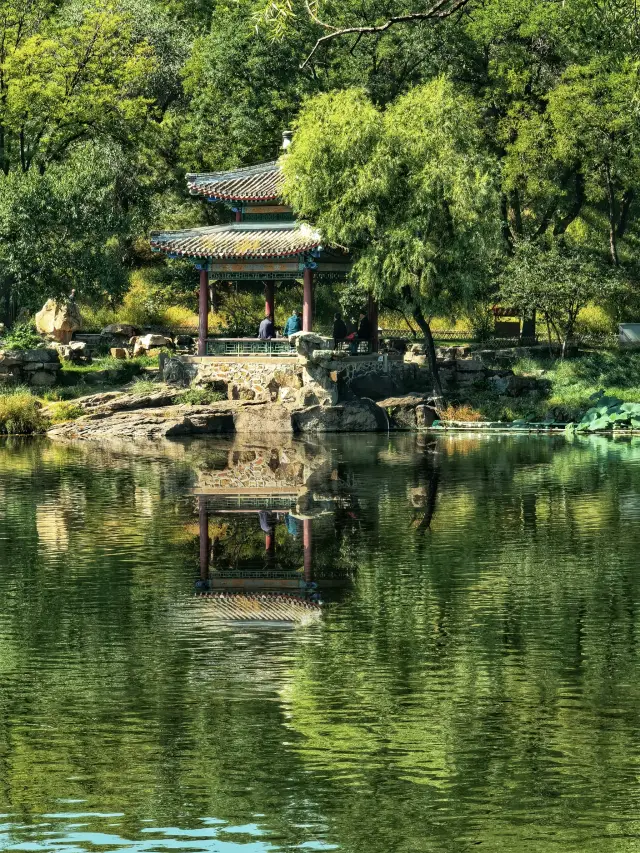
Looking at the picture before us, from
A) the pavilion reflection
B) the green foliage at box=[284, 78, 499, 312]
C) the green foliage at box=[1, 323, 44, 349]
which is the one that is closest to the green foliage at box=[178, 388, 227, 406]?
the green foliage at box=[1, 323, 44, 349]

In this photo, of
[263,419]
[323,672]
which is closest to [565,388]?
[263,419]

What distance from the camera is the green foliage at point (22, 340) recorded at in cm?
4475

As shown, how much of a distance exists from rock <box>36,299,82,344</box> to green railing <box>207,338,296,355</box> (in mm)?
6680

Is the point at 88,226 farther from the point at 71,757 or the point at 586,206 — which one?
the point at 71,757

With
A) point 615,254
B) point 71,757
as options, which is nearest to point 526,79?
point 615,254

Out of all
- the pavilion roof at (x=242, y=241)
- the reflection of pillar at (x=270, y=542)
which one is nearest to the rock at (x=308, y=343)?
the pavilion roof at (x=242, y=241)

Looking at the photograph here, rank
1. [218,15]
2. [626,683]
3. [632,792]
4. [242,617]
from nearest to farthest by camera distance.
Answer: [632,792] < [626,683] < [242,617] < [218,15]

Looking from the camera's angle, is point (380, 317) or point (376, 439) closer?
point (376, 439)

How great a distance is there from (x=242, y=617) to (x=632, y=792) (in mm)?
6969

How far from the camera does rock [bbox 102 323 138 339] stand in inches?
2016

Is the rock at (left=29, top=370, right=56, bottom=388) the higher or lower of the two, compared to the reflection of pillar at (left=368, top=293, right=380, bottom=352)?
lower

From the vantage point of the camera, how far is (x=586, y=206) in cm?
6159

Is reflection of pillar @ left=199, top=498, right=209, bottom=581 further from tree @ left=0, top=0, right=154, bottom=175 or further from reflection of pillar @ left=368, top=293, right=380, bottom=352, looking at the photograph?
tree @ left=0, top=0, right=154, bottom=175

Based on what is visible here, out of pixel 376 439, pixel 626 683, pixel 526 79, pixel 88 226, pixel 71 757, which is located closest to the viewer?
pixel 71 757
